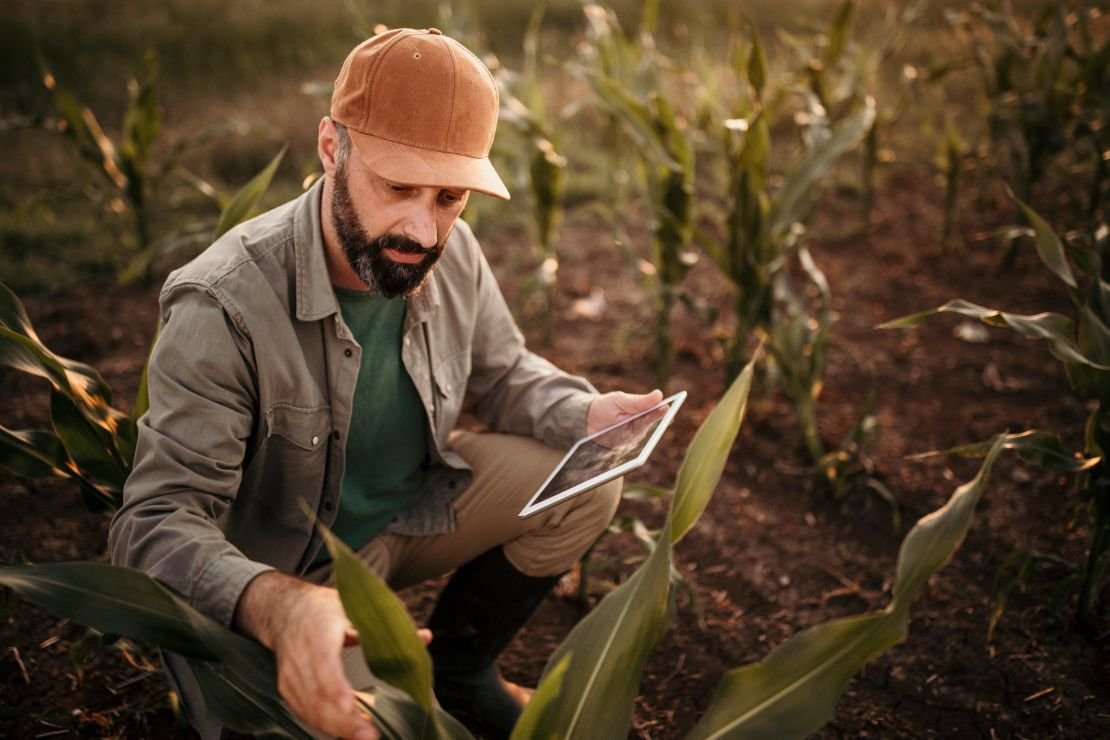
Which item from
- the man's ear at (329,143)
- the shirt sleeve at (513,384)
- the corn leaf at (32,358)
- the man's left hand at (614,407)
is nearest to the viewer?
the corn leaf at (32,358)

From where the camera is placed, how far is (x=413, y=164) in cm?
131

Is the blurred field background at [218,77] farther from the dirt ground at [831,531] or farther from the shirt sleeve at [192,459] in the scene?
the shirt sleeve at [192,459]

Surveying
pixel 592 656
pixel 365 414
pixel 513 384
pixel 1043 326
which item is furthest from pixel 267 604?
pixel 1043 326

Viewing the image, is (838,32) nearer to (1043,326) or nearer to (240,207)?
(1043,326)

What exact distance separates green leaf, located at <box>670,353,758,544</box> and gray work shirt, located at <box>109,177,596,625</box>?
1.61 ft

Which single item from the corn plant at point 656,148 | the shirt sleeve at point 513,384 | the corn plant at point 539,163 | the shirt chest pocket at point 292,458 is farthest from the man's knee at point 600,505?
the corn plant at point 539,163

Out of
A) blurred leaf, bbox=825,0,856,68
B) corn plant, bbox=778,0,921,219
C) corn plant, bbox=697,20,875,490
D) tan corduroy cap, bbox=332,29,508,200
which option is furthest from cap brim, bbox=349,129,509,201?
blurred leaf, bbox=825,0,856,68

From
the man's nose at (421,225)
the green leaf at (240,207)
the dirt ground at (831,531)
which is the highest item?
the man's nose at (421,225)

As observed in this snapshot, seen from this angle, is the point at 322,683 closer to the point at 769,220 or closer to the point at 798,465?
the point at 769,220

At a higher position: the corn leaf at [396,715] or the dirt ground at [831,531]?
the corn leaf at [396,715]

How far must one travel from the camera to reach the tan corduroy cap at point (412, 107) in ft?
4.27

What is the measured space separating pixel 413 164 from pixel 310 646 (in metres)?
0.70

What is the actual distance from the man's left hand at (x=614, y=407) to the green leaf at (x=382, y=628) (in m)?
0.67

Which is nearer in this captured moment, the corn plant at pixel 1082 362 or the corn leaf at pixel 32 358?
the corn leaf at pixel 32 358
